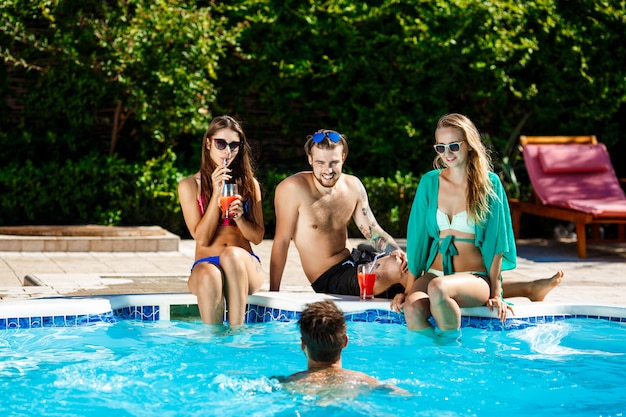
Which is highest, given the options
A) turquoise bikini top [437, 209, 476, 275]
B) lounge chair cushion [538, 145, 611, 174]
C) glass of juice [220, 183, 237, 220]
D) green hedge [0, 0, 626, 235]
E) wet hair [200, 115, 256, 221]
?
green hedge [0, 0, 626, 235]

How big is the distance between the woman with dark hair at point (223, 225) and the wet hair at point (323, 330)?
1731mm

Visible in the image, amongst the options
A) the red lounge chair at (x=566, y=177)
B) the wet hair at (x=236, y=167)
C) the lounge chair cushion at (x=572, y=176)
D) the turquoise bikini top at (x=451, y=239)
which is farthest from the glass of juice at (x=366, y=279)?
the lounge chair cushion at (x=572, y=176)

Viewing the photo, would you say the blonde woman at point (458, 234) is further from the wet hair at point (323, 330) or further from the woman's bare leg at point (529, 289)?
the wet hair at point (323, 330)

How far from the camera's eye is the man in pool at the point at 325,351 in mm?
4637

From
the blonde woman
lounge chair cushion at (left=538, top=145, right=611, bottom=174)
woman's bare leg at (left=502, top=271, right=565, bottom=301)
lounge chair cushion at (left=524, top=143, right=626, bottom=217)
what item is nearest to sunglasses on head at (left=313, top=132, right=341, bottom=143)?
the blonde woman

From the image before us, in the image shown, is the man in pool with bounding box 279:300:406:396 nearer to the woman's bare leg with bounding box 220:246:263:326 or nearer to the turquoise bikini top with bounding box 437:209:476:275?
the woman's bare leg with bounding box 220:246:263:326

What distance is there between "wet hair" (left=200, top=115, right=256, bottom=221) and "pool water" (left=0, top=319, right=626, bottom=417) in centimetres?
84

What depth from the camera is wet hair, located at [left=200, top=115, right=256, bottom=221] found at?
6641 mm

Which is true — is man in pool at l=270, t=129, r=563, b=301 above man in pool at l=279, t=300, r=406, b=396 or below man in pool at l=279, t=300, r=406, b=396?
above

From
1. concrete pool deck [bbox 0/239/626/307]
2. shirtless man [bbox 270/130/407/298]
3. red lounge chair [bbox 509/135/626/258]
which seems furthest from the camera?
red lounge chair [bbox 509/135/626/258]

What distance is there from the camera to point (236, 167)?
683 centimetres

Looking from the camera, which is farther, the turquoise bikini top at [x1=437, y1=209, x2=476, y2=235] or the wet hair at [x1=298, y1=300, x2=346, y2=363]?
the turquoise bikini top at [x1=437, y1=209, x2=476, y2=235]

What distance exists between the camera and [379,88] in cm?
1338

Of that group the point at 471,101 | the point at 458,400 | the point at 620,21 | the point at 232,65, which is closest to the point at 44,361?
the point at 458,400
